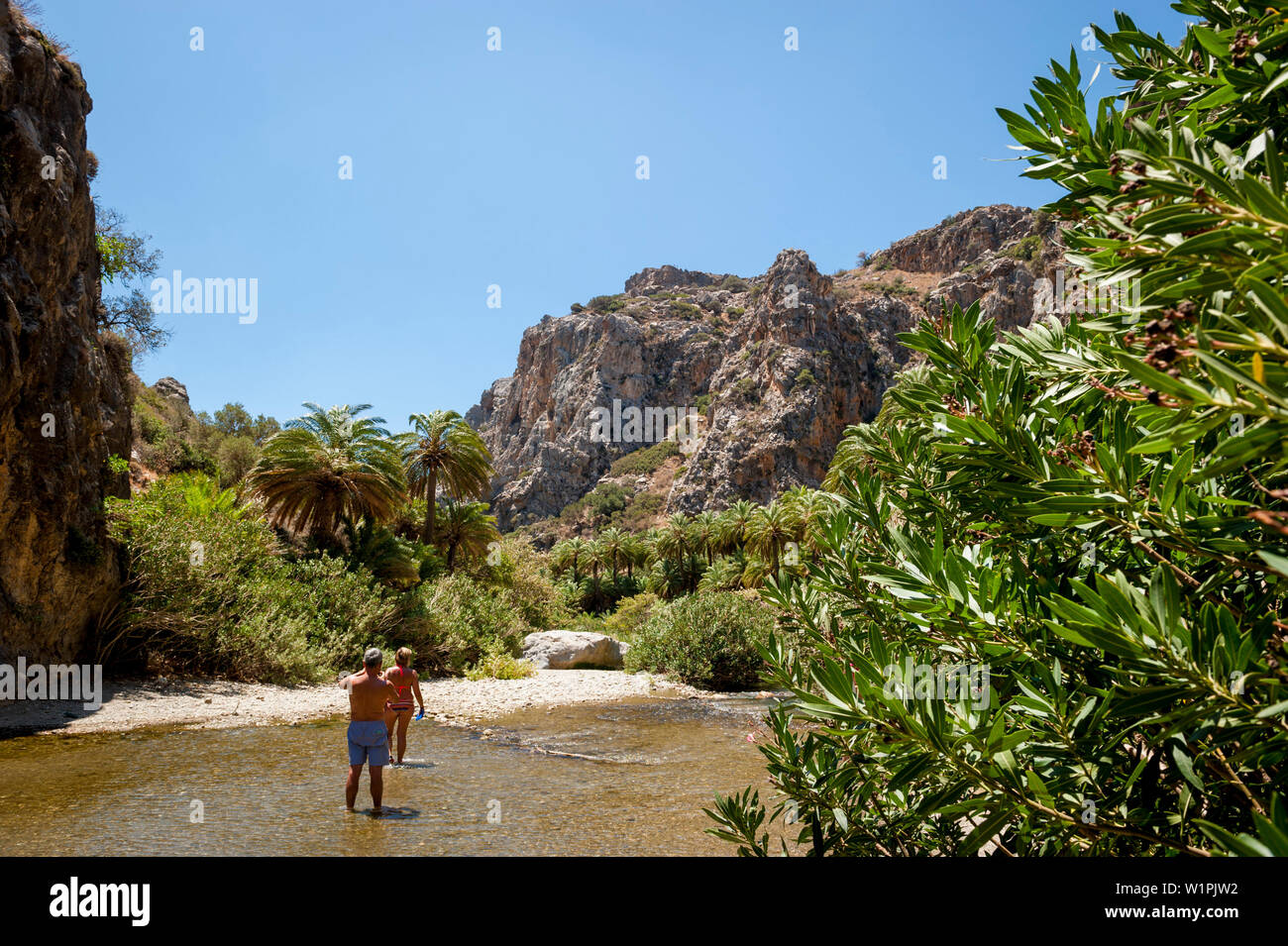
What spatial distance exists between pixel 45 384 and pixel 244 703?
7.14 m

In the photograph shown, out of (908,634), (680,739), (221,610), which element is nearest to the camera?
(908,634)

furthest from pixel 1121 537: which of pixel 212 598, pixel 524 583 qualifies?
pixel 524 583

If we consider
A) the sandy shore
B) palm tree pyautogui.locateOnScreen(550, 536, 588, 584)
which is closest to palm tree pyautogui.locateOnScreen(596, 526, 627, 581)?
palm tree pyautogui.locateOnScreen(550, 536, 588, 584)

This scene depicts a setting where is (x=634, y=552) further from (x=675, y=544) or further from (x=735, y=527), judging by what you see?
(x=735, y=527)

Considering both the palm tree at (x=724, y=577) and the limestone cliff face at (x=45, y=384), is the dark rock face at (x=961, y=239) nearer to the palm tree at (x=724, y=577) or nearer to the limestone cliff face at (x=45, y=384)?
the palm tree at (x=724, y=577)

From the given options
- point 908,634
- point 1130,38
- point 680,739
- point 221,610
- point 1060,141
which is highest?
point 1130,38

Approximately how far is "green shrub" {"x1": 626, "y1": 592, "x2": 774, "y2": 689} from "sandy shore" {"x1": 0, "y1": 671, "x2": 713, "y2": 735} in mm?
1411

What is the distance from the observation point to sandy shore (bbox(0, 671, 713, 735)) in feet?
37.6

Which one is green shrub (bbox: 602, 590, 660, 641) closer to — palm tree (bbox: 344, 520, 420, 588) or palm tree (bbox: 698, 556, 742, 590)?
palm tree (bbox: 698, 556, 742, 590)

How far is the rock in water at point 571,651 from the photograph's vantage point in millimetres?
25688
